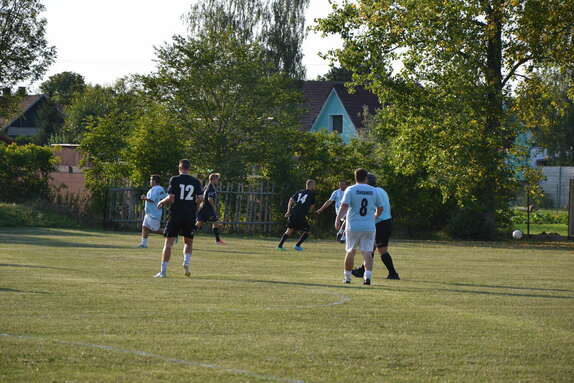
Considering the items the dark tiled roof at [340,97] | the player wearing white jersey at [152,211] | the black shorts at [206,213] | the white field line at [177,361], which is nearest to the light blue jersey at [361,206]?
the white field line at [177,361]

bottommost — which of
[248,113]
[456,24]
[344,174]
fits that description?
[344,174]

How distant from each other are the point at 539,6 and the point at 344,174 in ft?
29.7

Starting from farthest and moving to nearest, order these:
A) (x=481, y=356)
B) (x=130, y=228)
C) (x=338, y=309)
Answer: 1. (x=130, y=228)
2. (x=338, y=309)
3. (x=481, y=356)

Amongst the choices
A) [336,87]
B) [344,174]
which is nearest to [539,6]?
[344,174]

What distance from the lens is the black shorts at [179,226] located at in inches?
630

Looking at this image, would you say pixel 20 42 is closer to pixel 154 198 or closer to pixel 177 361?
pixel 154 198

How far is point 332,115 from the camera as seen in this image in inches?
2648

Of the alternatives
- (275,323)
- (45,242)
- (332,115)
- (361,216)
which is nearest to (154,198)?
(45,242)

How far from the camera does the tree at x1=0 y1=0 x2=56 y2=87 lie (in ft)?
152

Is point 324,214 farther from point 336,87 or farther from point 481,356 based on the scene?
point 336,87

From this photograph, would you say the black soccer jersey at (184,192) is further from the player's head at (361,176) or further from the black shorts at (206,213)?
the black shorts at (206,213)

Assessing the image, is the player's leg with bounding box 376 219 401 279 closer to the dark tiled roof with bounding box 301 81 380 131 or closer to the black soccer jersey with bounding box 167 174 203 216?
the black soccer jersey with bounding box 167 174 203 216

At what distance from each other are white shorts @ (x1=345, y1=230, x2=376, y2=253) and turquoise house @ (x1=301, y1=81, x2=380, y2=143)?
165 feet

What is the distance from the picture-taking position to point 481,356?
27.7ft
